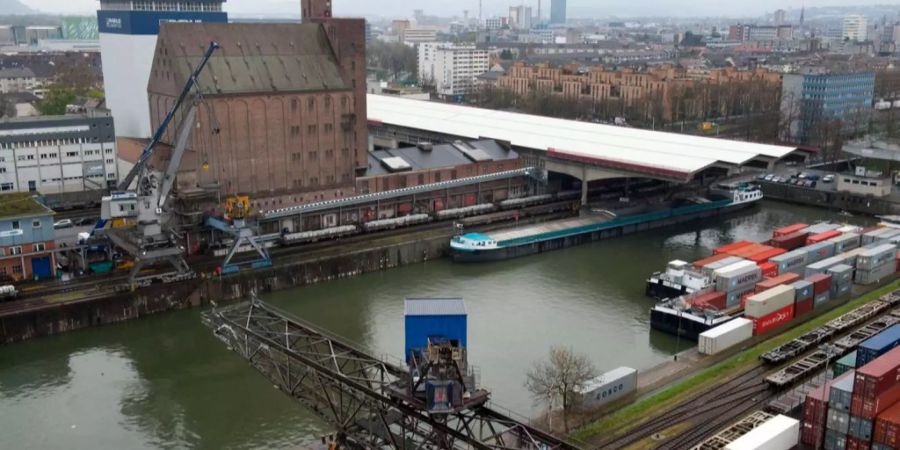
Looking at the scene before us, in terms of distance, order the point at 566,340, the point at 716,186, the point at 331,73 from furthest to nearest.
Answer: the point at 716,186 < the point at 331,73 < the point at 566,340

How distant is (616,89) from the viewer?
62.9m

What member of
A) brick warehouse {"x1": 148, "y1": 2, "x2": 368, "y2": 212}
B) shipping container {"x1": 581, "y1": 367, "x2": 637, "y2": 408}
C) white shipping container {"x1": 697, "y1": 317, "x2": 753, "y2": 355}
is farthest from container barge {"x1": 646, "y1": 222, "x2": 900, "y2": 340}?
brick warehouse {"x1": 148, "y1": 2, "x2": 368, "y2": 212}

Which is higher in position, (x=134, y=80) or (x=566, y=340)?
(x=134, y=80)

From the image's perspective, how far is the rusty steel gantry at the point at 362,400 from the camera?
1072 cm

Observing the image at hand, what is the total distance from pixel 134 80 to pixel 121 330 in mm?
21994

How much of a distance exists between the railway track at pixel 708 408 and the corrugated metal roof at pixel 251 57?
17783 millimetres

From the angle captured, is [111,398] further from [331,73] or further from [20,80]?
[20,80]

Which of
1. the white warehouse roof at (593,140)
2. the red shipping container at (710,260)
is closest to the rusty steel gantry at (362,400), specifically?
the red shipping container at (710,260)

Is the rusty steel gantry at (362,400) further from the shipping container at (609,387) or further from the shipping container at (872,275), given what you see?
the shipping container at (872,275)

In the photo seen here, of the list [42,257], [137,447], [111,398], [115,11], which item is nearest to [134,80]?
[115,11]

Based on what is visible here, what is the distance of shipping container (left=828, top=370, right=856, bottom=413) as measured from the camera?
524 inches

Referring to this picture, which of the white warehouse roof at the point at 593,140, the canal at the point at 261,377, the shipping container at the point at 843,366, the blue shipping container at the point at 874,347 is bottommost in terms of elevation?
the canal at the point at 261,377

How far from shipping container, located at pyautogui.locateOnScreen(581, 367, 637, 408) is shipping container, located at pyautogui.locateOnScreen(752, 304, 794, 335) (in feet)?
16.9

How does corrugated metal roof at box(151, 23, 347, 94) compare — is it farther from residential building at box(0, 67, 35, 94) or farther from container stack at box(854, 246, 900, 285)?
residential building at box(0, 67, 35, 94)
